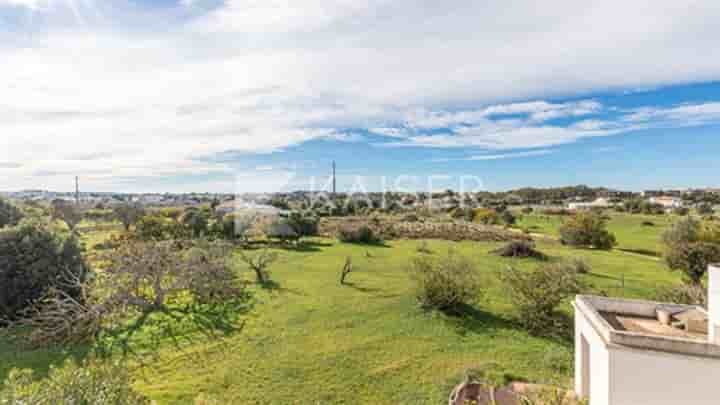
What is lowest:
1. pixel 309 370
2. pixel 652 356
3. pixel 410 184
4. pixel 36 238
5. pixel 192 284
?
pixel 309 370

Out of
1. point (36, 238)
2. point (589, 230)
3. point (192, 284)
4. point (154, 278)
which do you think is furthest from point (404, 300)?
point (589, 230)

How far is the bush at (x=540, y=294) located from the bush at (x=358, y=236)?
569 inches

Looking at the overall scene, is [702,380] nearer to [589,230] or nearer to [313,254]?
[313,254]

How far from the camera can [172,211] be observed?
3086cm

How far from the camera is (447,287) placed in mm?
9695

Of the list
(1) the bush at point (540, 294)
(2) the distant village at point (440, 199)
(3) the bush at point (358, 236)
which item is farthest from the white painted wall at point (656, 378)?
(2) the distant village at point (440, 199)

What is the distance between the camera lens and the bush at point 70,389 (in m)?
3.17

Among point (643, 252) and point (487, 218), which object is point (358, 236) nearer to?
point (487, 218)

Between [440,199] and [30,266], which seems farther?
[440,199]

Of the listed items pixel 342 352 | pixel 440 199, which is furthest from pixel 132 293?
pixel 440 199

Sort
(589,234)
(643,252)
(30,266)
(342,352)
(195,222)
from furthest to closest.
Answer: (195,222) < (589,234) < (643,252) < (30,266) < (342,352)

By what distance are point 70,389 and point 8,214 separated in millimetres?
21942

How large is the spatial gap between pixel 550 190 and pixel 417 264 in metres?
79.3

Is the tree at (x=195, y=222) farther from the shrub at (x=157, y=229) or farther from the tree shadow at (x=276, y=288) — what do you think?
the tree shadow at (x=276, y=288)
